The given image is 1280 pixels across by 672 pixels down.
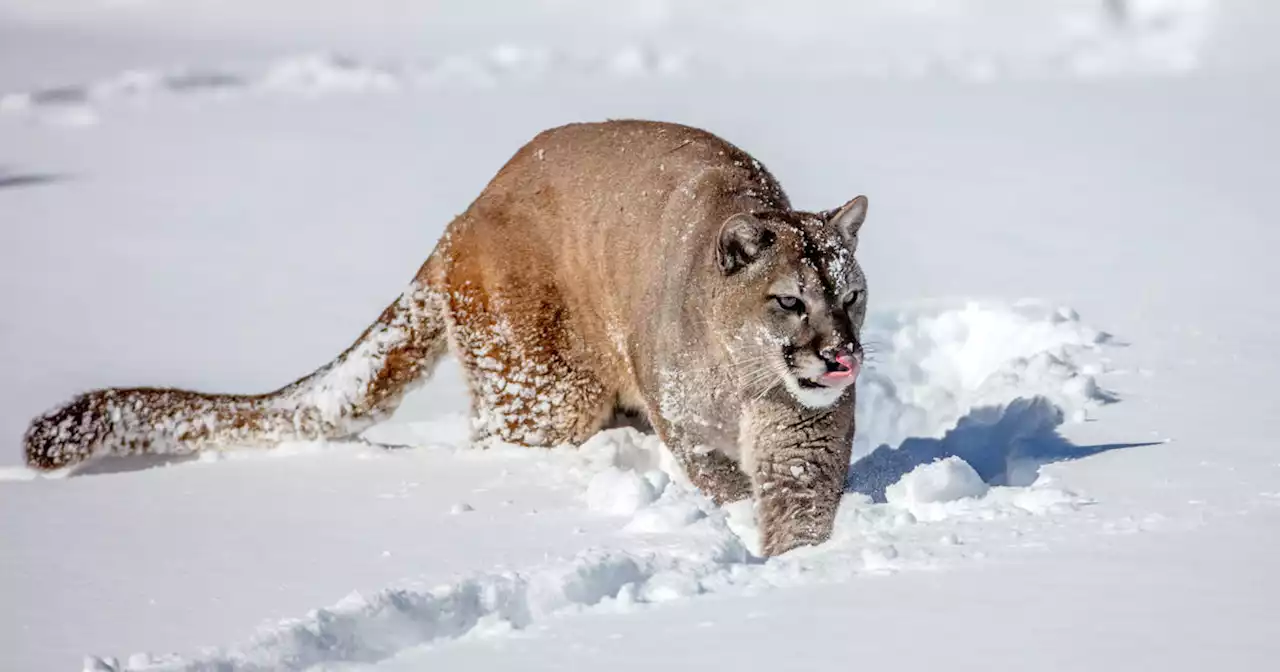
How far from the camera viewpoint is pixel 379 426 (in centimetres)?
890

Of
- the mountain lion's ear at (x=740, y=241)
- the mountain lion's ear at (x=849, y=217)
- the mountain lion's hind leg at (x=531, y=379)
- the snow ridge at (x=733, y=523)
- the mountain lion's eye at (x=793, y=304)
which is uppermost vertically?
the mountain lion's ear at (x=849, y=217)

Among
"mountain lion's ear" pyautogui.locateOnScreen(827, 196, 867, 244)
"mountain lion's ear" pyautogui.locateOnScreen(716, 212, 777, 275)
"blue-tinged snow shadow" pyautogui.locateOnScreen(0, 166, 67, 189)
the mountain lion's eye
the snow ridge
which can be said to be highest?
"blue-tinged snow shadow" pyautogui.locateOnScreen(0, 166, 67, 189)

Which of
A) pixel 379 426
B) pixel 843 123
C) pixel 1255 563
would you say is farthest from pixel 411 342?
pixel 843 123

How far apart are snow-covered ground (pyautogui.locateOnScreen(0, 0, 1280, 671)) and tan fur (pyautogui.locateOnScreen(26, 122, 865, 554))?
0.95 feet

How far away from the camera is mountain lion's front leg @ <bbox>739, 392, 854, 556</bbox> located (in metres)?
6.72

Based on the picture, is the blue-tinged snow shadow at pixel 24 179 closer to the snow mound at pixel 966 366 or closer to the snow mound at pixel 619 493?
the snow mound at pixel 966 366

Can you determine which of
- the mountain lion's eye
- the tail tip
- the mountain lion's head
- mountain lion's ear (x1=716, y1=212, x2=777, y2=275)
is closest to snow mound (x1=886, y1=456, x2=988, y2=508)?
the mountain lion's head

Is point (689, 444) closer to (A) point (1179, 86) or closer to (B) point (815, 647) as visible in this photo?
(B) point (815, 647)

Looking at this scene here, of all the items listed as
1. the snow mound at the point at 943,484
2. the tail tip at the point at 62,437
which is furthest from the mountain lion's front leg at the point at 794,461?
the tail tip at the point at 62,437

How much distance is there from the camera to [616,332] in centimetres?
798

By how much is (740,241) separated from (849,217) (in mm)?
551

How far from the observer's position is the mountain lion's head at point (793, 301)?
659cm

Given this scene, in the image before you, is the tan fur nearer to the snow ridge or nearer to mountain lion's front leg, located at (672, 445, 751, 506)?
mountain lion's front leg, located at (672, 445, 751, 506)

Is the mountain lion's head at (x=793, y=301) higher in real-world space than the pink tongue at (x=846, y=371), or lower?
higher
